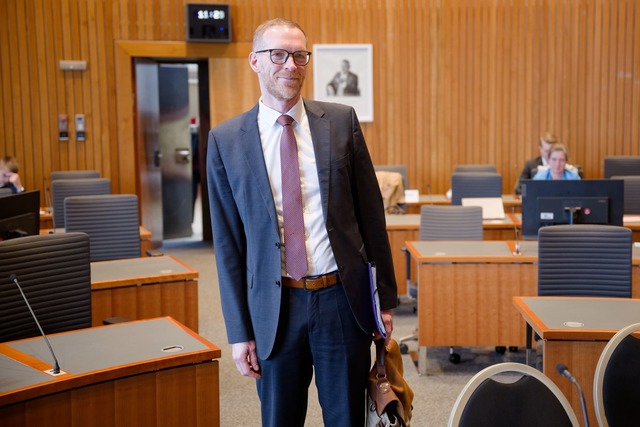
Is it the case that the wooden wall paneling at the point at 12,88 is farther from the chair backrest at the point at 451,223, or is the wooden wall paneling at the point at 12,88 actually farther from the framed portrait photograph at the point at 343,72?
the chair backrest at the point at 451,223

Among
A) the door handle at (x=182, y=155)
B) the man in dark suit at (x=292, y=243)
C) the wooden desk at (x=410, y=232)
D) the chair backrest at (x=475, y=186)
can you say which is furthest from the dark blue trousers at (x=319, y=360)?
the door handle at (x=182, y=155)

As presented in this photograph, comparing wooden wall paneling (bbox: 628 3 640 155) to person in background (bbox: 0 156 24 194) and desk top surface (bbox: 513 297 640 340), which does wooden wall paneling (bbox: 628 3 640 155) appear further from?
person in background (bbox: 0 156 24 194)

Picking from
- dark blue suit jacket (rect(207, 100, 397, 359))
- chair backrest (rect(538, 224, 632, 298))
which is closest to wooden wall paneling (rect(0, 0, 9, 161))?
chair backrest (rect(538, 224, 632, 298))

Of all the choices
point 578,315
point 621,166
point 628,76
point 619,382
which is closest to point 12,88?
point 621,166

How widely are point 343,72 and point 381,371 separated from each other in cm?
905

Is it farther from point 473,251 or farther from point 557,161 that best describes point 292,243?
point 557,161

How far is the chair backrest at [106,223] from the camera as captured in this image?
625 centimetres

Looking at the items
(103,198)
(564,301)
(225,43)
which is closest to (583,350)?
(564,301)

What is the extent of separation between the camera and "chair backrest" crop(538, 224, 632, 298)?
4871 mm

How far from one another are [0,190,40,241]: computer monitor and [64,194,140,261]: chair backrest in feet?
4.71

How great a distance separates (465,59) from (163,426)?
30.4 ft

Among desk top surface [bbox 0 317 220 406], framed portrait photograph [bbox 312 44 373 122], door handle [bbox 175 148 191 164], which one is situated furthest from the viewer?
door handle [bbox 175 148 191 164]

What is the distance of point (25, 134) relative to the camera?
10883mm

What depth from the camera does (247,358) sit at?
2.83 metres
